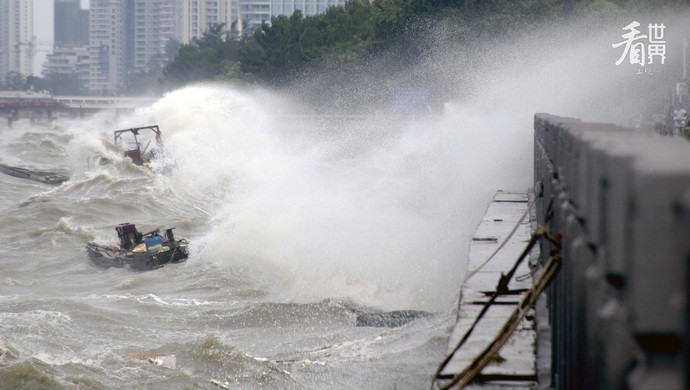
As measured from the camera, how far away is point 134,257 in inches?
786

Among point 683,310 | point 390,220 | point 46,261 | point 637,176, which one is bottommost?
point 46,261

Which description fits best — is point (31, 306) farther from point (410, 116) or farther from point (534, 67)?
point (410, 116)

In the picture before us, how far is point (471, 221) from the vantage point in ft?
64.2

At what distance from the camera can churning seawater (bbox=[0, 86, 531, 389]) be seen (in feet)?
34.2

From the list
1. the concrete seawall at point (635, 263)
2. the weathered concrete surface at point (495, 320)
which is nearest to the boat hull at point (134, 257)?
the weathered concrete surface at point (495, 320)

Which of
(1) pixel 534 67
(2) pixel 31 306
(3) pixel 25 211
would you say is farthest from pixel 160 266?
(1) pixel 534 67

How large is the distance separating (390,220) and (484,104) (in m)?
15.1

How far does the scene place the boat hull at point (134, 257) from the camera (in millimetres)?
19919

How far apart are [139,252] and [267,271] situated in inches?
132

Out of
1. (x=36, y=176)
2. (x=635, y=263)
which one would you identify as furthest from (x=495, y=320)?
(x=36, y=176)

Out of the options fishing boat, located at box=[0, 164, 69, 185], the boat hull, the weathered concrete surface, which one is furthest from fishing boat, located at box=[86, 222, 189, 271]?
fishing boat, located at box=[0, 164, 69, 185]

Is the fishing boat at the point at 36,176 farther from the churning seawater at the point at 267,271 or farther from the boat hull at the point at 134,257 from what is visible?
the boat hull at the point at 134,257

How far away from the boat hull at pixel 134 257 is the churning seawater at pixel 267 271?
0.31 meters

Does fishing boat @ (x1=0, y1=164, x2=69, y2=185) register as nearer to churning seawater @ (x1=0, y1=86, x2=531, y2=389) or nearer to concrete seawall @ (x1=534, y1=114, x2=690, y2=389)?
churning seawater @ (x1=0, y1=86, x2=531, y2=389)
